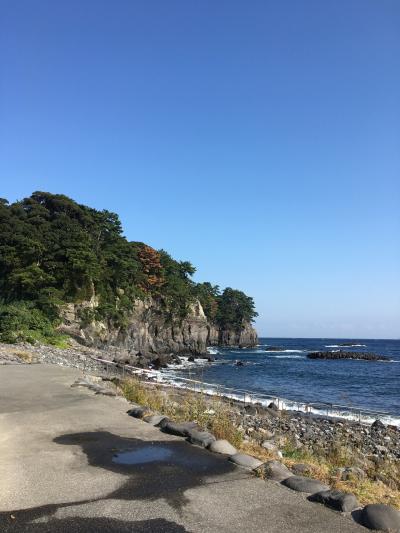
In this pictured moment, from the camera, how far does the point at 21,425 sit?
7.59m

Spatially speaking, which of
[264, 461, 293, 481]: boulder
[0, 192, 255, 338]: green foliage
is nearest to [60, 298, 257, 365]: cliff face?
[0, 192, 255, 338]: green foliage

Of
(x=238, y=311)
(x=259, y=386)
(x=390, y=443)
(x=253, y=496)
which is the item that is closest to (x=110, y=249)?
(x=259, y=386)

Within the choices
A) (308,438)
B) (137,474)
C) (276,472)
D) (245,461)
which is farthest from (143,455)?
(308,438)

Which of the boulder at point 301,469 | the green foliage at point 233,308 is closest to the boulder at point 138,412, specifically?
the boulder at point 301,469

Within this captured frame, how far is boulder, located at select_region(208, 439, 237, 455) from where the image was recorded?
Answer: 20.6ft

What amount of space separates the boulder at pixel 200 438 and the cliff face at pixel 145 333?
37761 mm

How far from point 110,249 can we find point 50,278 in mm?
13612

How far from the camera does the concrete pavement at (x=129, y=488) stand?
399 centimetres

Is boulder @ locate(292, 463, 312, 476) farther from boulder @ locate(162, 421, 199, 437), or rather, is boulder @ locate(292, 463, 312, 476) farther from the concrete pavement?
boulder @ locate(162, 421, 199, 437)

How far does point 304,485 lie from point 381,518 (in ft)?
3.31

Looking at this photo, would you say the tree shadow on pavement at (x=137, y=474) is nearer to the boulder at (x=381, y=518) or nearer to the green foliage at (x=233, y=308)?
the boulder at (x=381, y=518)

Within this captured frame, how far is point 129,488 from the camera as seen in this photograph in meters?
4.79

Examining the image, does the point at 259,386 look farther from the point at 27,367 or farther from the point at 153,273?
the point at 153,273

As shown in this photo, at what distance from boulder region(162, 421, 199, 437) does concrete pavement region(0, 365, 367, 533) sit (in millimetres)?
168
